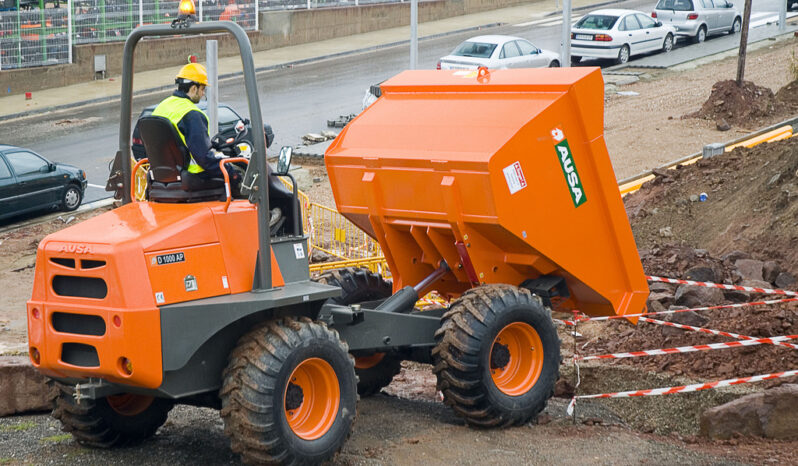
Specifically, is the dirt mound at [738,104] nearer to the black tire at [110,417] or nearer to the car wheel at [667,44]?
the car wheel at [667,44]

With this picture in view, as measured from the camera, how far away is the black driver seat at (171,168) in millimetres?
6949

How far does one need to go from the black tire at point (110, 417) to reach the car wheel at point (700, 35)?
29.1 m

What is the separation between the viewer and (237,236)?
6879mm

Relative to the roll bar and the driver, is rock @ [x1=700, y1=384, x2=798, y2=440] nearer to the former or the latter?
the roll bar

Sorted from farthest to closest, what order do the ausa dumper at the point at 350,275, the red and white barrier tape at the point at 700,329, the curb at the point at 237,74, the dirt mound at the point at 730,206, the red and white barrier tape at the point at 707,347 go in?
the curb at the point at 237,74 < the dirt mound at the point at 730,206 < the red and white barrier tape at the point at 700,329 < the red and white barrier tape at the point at 707,347 < the ausa dumper at the point at 350,275

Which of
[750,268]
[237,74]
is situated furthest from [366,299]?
[237,74]

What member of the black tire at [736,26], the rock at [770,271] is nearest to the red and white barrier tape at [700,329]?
the rock at [770,271]

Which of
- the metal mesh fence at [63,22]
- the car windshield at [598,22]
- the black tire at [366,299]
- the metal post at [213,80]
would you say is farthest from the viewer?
the car windshield at [598,22]

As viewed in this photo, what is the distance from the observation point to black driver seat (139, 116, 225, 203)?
22.8 ft

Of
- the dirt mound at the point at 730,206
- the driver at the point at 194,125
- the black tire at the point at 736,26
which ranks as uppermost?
the black tire at the point at 736,26

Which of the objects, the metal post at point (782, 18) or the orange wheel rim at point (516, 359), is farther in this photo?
the metal post at point (782, 18)

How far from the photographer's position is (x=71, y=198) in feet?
60.4

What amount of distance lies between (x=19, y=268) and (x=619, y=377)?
30.7 ft

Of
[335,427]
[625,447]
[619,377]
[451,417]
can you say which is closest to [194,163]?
[335,427]
